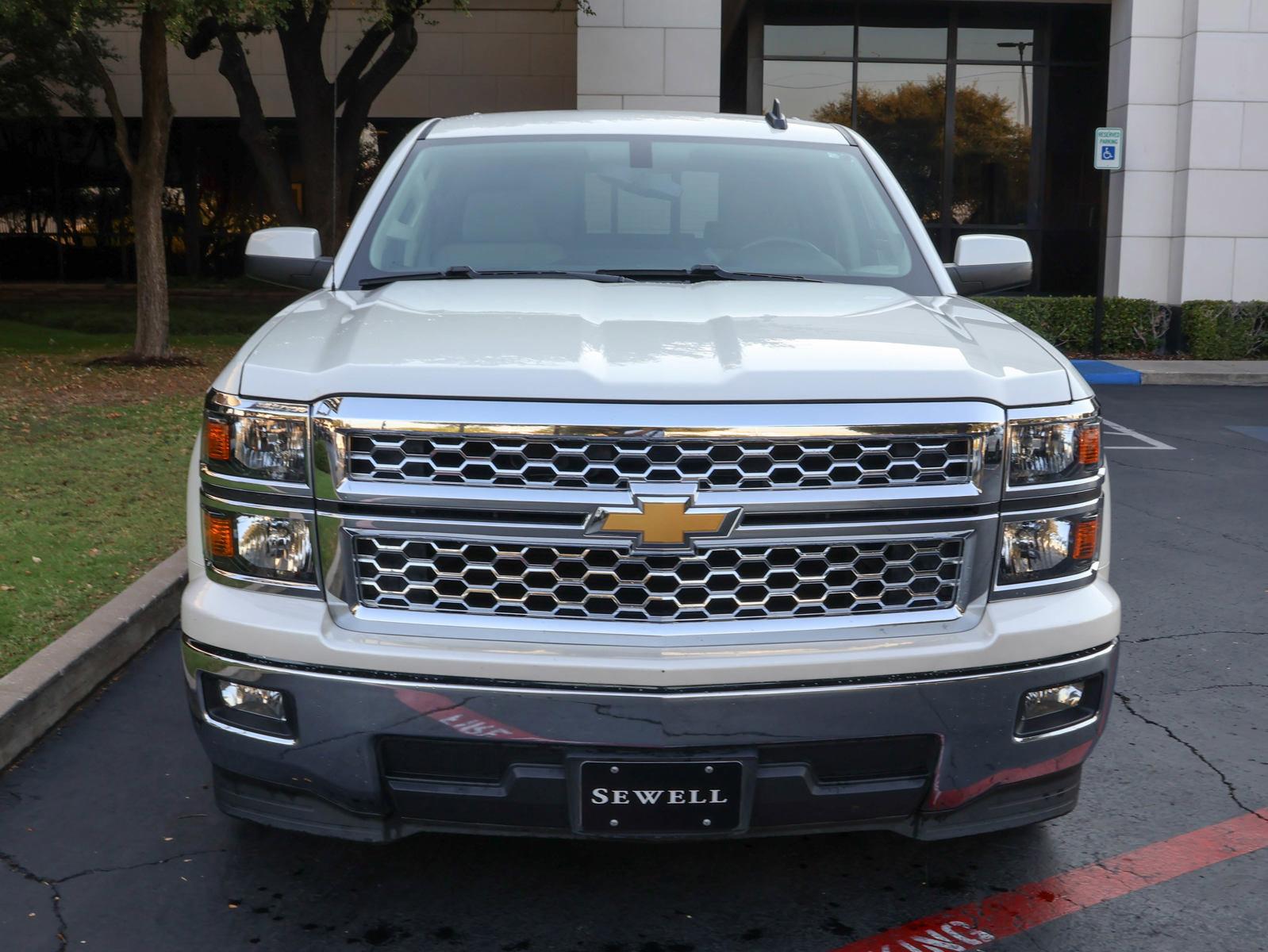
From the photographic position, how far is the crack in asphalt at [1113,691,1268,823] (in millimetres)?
3750

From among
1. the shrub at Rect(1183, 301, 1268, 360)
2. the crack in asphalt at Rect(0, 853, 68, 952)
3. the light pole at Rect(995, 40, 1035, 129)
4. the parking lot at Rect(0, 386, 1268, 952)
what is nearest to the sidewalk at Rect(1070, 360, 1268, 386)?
the shrub at Rect(1183, 301, 1268, 360)

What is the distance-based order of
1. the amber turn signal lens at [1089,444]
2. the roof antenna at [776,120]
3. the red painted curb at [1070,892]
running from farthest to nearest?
→ 1. the roof antenna at [776,120]
2. the red painted curb at [1070,892]
3. the amber turn signal lens at [1089,444]

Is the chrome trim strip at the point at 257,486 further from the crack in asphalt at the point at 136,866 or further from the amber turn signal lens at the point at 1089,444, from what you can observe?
the amber turn signal lens at the point at 1089,444

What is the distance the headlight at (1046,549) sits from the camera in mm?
2807

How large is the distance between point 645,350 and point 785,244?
1534 millimetres

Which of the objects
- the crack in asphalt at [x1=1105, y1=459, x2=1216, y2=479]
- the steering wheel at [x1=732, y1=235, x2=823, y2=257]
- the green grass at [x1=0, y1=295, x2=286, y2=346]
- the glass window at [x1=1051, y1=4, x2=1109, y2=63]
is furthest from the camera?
the glass window at [x1=1051, y1=4, x2=1109, y2=63]

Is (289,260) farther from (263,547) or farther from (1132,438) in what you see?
(1132,438)

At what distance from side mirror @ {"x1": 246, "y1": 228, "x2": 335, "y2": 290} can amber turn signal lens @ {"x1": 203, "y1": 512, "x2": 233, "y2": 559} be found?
1637mm

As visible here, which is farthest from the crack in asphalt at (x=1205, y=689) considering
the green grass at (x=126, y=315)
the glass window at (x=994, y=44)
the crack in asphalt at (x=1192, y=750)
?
the glass window at (x=994, y=44)

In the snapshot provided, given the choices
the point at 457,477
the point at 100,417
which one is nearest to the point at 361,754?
the point at 457,477

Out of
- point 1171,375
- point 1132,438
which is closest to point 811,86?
point 1171,375

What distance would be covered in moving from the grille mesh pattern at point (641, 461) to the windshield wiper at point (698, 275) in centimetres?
136

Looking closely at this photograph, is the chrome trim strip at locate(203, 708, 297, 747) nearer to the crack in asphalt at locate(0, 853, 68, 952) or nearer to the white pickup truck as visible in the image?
the white pickup truck

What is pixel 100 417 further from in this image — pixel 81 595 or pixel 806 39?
pixel 806 39
